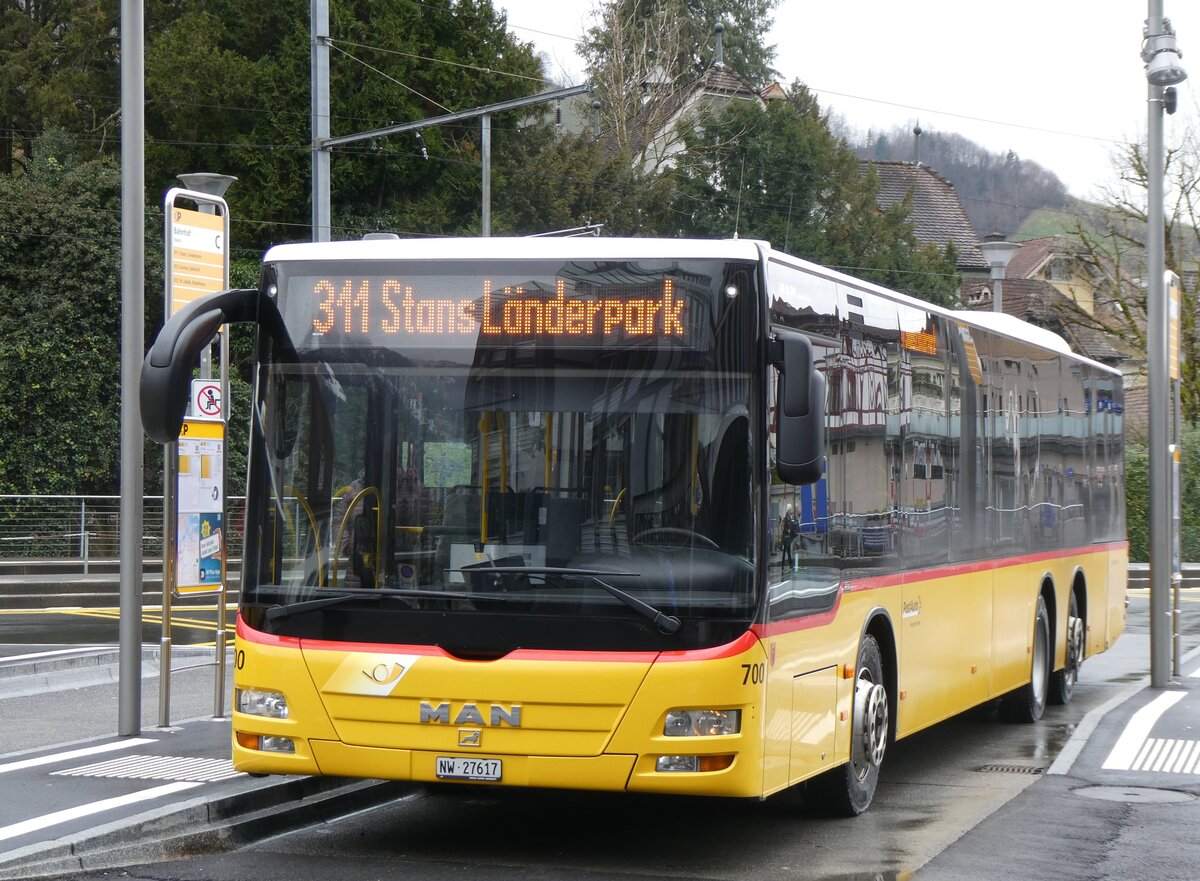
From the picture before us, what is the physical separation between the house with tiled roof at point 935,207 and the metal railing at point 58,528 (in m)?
48.9

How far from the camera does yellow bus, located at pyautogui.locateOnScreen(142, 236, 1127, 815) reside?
734 centimetres

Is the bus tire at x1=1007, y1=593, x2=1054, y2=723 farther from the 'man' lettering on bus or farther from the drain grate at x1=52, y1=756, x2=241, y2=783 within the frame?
the 'man' lettering on bus

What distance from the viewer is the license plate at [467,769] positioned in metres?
7.46

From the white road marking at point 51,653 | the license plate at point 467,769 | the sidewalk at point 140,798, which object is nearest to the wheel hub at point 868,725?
the license plate at point 467,769

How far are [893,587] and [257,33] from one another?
113 ft

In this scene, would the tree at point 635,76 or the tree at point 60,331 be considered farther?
the tree at point 635,76

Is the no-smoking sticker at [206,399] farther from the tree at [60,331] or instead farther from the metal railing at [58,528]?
the tree at [60,331]

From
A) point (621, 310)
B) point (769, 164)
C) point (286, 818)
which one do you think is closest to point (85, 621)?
point (286, 818)

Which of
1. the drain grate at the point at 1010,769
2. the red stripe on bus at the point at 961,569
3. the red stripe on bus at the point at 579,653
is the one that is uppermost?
the red stripe on bus at the point at 961,569

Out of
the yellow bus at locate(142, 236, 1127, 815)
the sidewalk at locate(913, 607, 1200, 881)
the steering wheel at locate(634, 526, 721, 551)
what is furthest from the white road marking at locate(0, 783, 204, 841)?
the sidewalk at locate(913, 607, 1200, 881)

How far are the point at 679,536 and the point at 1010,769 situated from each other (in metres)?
4.86

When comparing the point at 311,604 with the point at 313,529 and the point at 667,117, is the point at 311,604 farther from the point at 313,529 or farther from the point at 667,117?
the point at 667,117

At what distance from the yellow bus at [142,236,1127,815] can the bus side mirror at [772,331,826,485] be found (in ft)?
0.03

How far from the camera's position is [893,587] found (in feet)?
32.4
